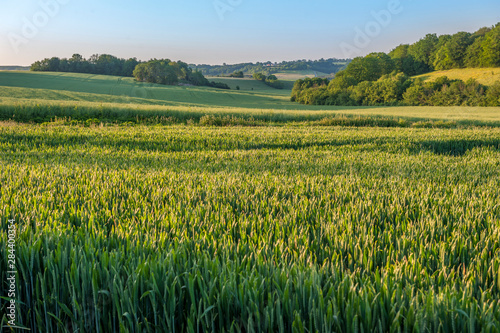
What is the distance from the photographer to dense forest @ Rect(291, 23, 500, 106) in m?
71.8

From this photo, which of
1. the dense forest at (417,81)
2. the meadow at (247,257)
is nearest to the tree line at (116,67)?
the dense forest at (417,81)

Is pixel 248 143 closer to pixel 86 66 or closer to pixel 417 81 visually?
pixel 417 81

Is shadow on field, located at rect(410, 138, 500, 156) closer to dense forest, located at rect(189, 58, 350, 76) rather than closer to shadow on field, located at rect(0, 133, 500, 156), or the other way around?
shadow on field, located at rect(0, 133, 500, 156)

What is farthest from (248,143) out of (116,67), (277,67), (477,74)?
(277,67)

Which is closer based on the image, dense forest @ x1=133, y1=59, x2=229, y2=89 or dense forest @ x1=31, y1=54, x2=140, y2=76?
dense forest @ x1=133, y1=59, x2=229, y2=89

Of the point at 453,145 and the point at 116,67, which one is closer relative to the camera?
the point at 453,145

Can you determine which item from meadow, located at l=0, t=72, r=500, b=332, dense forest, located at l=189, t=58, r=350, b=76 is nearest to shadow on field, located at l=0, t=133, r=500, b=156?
meadow, located at l=0, t=72, r=500, b=332

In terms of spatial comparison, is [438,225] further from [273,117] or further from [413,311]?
[273,117]

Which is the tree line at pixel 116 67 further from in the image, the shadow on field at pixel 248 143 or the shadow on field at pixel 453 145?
the shadow on field at pixel 453 145

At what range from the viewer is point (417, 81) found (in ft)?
258

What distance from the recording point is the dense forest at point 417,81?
236ft

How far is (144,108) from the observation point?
34.2 metres

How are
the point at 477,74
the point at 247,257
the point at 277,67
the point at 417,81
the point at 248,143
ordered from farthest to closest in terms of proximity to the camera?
1. the point at 277,67
2. the point at 477,74
3. the point at 417,81
4. the point at 248,143
5. the point at 247,257

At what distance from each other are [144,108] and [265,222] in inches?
1307
